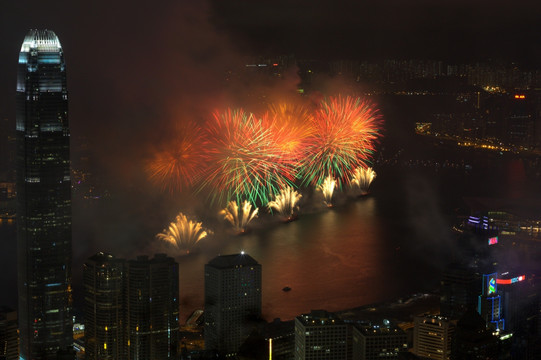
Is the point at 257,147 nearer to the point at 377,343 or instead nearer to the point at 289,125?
the point at 289,125

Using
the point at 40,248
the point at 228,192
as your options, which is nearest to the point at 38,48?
the point at 40,248

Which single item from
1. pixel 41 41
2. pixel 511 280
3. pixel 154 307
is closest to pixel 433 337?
pixel 511 280

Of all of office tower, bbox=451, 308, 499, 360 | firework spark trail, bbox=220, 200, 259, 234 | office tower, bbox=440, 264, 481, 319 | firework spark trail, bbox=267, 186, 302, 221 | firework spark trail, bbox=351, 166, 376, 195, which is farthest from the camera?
firework spark trail, bbox=351, 166, 376, 195

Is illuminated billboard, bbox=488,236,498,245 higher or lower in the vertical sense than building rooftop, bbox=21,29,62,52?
lower

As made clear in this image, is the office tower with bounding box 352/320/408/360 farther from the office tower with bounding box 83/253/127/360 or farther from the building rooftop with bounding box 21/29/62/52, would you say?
the building rooftop with bounding box 21/29/62/52

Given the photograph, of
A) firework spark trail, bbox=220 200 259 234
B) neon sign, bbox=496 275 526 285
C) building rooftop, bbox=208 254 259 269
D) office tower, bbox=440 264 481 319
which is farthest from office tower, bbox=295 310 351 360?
firework spark trail, bbox=220 200 259 234
